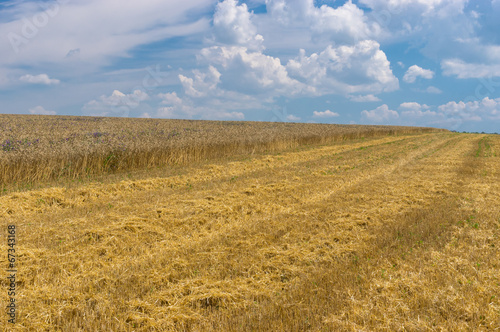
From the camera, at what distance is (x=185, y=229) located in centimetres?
704

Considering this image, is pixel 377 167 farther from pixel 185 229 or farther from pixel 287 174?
pixel 185 229

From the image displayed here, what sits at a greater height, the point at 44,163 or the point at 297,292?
the point at 44,163

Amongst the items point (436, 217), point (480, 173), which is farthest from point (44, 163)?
point (480, 173)

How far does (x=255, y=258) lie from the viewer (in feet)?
18.3

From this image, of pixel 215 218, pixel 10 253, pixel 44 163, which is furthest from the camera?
pixel 44 163

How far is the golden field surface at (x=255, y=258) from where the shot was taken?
403cm

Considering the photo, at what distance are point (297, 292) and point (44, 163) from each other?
1163 cm

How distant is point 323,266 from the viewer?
5324 mm

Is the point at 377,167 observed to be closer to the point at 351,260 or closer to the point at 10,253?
the point at 351,260

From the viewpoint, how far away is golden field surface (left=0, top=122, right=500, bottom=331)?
159 inches

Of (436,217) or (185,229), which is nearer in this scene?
(185,229)

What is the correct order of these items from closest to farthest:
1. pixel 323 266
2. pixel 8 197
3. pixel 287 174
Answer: pixel 323 266
pixel 8 197
pixel 287 174

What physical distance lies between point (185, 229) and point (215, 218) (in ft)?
2.89

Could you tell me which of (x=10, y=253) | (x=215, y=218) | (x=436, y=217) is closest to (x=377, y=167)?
(x=436, y=217)
